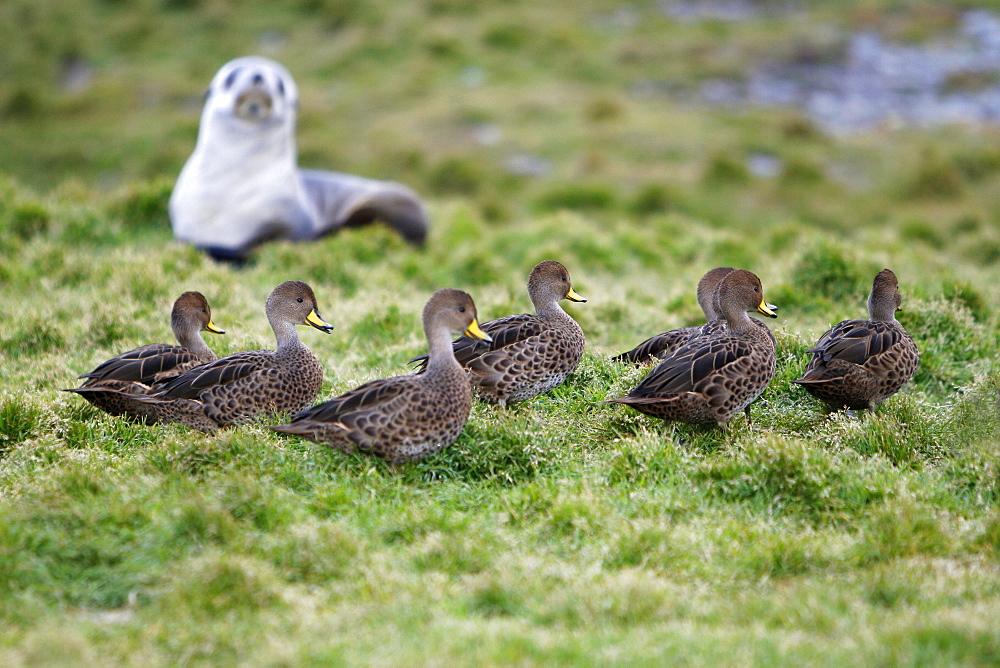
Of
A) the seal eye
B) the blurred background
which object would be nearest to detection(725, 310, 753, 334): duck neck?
the blurred background

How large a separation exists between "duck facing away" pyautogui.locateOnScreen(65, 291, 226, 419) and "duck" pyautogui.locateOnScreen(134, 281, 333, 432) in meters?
0.14

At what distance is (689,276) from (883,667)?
621 cm

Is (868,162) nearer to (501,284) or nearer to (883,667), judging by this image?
(501,284)

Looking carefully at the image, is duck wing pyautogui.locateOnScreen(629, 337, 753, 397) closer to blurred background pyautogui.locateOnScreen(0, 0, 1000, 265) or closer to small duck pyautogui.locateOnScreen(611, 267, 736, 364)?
small duck pyautogui.locateOnScreen(611, 267, 736, 364)

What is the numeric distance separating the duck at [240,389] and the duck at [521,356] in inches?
32.6

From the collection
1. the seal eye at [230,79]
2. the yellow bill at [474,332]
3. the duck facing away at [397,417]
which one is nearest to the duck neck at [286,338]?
the duck facing away at [397,417]

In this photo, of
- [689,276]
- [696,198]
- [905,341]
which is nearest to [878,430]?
[905,341]

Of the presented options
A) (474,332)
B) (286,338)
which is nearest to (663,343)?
(474,332)

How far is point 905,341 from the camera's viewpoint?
5234 mm

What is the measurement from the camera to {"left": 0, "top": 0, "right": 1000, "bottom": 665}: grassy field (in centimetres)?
333

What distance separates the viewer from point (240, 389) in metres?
4.85

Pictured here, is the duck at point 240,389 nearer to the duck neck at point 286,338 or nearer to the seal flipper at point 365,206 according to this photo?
the duck neck at point 286,338

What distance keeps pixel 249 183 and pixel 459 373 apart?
6086mm

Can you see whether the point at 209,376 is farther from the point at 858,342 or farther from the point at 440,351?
the point at 858,342
